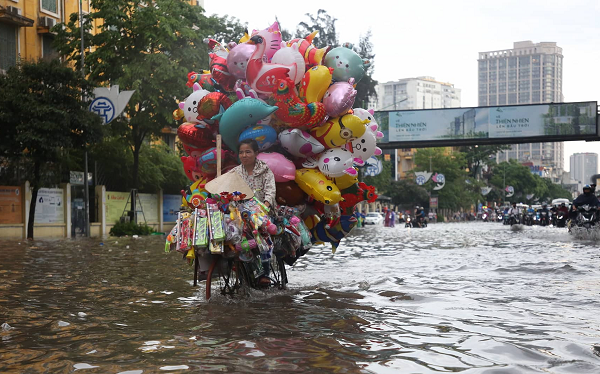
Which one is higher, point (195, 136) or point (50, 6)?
point (50, 6)

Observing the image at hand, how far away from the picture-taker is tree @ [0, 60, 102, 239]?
23672mm

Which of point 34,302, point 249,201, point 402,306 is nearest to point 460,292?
point 402,306

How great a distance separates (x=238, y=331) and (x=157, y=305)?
5.79 ft

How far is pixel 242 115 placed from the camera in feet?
24.4

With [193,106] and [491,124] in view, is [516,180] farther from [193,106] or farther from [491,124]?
[193,106]

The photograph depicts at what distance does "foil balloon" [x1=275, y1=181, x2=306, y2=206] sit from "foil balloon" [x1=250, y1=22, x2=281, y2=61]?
1.53m

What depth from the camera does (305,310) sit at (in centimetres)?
642

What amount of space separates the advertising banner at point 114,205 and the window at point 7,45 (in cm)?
740

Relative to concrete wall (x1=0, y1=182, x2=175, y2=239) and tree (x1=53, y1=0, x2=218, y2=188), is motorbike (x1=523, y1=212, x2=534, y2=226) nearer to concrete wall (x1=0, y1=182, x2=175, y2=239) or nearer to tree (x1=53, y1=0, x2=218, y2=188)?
concrete wall (x1=0, y1=182, x2=175, y2=239)

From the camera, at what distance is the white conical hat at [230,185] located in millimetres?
6629

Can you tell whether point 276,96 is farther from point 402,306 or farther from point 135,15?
point 135,15

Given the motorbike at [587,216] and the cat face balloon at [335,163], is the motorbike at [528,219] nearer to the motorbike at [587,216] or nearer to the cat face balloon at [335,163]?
the motorbike at [587,216]

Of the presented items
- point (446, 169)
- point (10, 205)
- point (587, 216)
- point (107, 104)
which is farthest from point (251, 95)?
point (446, 169)

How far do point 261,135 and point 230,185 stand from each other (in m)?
1.05
